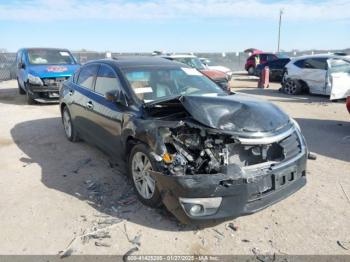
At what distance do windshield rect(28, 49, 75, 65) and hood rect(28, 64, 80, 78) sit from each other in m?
0.55

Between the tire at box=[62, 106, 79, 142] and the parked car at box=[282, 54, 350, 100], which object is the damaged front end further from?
the parked car at box=[282, 54, 350, 100]

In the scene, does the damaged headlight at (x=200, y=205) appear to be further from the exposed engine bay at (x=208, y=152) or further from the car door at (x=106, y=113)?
the car door at (x=106, y=113)

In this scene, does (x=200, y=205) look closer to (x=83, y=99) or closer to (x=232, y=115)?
(x=232, y=115)

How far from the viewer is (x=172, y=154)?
12.3 ft

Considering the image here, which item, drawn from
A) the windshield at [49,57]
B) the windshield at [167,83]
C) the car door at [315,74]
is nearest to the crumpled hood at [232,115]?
the windshield at [167,83]

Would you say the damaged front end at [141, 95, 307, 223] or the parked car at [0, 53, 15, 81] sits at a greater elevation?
the damaged front end at [141, 95, 307, 223]

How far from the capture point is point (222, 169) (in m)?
3.51

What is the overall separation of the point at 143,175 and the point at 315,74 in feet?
34.7

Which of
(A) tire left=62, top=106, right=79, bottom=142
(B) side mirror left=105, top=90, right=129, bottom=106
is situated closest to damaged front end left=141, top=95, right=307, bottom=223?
(B) side mirror left=105, top=90, right=129, bottom=106

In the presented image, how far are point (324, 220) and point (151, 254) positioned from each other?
6.29ft

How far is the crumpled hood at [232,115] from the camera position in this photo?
12.4 feet

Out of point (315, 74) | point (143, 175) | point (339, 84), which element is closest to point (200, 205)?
point (143, 175)

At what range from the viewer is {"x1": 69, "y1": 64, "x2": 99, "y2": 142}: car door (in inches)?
229

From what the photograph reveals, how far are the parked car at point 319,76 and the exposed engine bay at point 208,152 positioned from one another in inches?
349
